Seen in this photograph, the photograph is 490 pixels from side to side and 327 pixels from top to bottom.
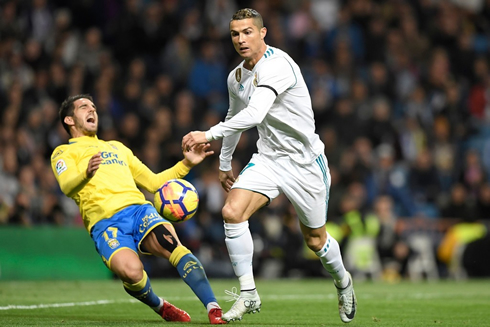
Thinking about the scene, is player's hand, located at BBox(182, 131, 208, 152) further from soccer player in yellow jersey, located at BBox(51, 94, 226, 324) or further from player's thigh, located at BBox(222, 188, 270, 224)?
player's thigh, located at BBox(222, 188, 270, 224)

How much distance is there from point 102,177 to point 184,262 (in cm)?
122

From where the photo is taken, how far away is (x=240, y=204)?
7238mm

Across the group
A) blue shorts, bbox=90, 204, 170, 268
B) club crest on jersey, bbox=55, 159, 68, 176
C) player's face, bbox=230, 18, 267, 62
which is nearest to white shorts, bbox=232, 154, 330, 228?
blue shorts, bbox=90, 204, 170, 268

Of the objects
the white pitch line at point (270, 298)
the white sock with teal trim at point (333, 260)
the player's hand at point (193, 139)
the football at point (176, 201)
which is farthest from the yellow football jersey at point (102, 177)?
the white pitch line at point (270, 298)

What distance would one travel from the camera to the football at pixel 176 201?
753cm

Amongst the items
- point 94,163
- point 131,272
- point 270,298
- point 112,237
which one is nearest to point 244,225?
point 131,272

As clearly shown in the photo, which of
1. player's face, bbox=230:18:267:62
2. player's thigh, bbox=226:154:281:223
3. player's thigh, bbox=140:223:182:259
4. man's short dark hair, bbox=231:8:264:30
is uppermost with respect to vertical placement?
man's short dark hair, bbox=231:8:264:30

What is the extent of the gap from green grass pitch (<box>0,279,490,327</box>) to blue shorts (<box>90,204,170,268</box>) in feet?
2.21

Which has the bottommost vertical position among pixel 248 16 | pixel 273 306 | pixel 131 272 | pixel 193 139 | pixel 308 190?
pixel 273 306

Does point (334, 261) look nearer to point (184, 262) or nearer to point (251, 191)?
point (251, 191)

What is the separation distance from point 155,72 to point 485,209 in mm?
7851

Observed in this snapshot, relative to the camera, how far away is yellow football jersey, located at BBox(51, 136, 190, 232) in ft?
25.0

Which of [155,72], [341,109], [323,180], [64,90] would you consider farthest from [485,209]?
[323,180]

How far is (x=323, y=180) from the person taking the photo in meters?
7.73
